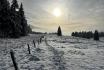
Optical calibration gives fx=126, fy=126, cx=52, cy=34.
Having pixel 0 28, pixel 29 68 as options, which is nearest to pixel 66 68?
pixel 29 68

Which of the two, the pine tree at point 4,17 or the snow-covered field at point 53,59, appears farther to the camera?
the pine tree at point 4,17

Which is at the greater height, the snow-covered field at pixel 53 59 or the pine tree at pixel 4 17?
the pine tree at pixel 4 17

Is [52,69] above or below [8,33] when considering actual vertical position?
below

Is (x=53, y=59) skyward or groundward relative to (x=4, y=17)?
groundward

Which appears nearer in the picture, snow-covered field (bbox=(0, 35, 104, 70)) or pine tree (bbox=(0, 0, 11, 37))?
snow-covered field (bbox=(0, 35, 104, 70))

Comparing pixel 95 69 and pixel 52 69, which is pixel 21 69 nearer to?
pixel 52 69

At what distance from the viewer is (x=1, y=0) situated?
3988 cm

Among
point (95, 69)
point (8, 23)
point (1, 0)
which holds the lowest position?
point (95, 69)

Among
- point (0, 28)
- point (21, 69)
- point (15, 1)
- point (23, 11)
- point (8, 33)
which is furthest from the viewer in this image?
point (23, 11)

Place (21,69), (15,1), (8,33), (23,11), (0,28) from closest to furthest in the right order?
1. (21,69)
2. (0,28)
3. (8,33)
4. (15,1)
5. (23,11)

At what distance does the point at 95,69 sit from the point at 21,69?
19.8ft

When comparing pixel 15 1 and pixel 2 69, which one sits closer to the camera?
pixel 2 69

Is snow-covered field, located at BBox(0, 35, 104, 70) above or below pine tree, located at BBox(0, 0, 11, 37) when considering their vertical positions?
below

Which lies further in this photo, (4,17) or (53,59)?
(4,17)
